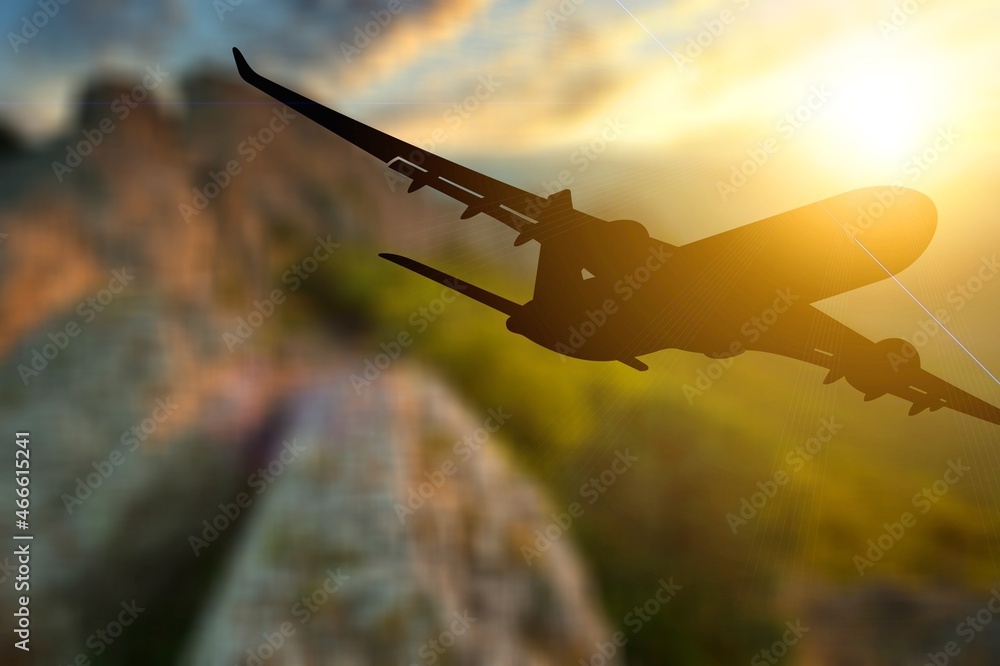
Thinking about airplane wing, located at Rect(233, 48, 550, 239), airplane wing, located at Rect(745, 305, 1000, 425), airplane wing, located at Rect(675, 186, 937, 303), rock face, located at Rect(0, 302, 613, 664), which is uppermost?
airplane wing, located at Rect(675, 186, 937, 303)

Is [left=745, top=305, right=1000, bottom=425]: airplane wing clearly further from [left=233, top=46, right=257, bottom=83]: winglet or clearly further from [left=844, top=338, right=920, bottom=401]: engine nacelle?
[left=233, top=46, right=257, bottom=83]: winglet

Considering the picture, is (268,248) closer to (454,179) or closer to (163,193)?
(163,193)

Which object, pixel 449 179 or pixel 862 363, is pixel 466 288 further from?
pixel 862 363

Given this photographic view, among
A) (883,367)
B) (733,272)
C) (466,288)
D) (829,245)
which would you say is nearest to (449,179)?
(466,288)

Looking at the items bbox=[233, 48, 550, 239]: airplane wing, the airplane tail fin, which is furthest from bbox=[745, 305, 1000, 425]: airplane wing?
bbox=[233, 48, 550, 239]: airplane wing

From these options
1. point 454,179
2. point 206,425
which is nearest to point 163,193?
point 206,425
